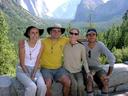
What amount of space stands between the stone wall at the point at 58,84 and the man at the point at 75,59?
0.41 metres

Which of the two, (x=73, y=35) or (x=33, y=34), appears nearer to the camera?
(x=33, y=34)

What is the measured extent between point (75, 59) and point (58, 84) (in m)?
0.66

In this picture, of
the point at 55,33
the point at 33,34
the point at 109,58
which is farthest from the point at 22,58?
the point at 109,58

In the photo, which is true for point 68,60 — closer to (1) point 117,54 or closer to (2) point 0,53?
(1) point 117,54

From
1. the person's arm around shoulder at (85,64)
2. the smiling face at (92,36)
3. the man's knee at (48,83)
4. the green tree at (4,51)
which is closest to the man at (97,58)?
the smiling face at (92,36)

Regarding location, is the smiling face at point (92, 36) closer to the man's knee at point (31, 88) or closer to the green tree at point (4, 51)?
the man's knee at point (31, 88)

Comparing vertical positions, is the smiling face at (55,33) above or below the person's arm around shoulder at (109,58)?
above

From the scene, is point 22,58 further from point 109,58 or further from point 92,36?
point 109,58

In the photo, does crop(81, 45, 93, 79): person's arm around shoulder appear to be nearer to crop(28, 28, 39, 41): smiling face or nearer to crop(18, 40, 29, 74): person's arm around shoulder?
crop(28, 28, 39, 41): smiling face

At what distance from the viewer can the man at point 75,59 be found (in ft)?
24.1

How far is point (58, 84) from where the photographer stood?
7574 millimetres

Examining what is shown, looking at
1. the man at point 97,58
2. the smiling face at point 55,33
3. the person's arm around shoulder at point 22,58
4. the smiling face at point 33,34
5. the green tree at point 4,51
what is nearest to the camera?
the person's arm around shoulder at point 22,58

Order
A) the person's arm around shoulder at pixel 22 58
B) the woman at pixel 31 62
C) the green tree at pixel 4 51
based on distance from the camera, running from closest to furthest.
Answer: the woman at pixel 31 62
the person's arm around shoulder at pixel 22 58
the green tree at pixel 4 51

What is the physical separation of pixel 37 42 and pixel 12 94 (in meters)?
1.13
